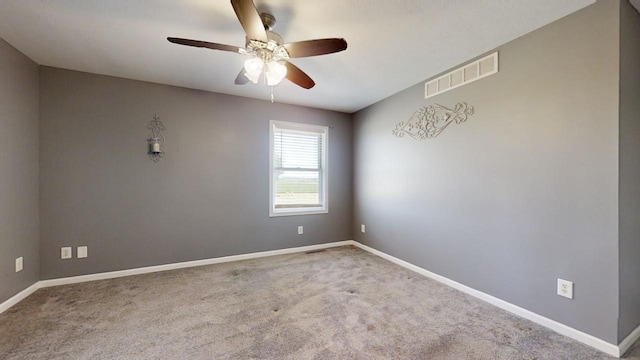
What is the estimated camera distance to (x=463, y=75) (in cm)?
265

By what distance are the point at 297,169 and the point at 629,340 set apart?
12.3 ft

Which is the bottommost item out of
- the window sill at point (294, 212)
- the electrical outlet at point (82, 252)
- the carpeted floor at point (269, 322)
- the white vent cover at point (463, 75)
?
the carpeted floor at point (269, 322)

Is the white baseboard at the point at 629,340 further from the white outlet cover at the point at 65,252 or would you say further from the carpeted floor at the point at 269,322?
the white outlet cover at the point at 65,252

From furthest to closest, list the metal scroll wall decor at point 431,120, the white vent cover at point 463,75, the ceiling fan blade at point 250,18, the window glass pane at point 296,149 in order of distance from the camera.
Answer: the window glass pane at point 296,149, the metal scroll wall decor at point 431,120, the white vent cover at point 463,75, the ceiling fan blade at point 250,18

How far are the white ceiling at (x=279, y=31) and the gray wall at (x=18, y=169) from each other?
0.25 meters

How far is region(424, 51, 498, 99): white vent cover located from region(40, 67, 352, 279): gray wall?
6.30 feet

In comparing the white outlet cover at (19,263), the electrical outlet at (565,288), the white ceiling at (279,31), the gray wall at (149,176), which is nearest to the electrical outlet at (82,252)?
the gray wall at (149,176)

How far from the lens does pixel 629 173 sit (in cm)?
176

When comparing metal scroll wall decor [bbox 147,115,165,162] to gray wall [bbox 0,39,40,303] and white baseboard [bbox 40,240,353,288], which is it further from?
white baseboard [bbox 40,240,353,288]

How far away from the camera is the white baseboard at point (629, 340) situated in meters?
1.72

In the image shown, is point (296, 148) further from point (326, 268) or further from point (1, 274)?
point (1, 274)

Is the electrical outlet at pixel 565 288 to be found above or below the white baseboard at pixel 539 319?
above

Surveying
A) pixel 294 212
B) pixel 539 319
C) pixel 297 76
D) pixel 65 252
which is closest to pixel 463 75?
pixel 297 76

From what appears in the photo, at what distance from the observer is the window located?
401 cm
